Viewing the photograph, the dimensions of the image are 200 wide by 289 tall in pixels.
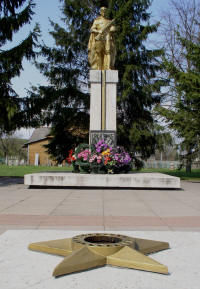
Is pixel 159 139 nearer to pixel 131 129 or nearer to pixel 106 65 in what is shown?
pixel 131 129

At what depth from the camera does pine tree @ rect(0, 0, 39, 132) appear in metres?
13.3

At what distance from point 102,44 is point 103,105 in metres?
2.90

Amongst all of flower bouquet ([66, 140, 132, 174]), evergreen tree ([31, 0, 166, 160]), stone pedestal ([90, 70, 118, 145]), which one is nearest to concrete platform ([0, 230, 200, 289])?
flower bouquet ([66, 140, 132, 174])

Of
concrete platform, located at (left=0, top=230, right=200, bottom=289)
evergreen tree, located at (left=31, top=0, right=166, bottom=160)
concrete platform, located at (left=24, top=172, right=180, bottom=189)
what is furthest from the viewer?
evergreen tree, located at (left=31, top=0, right=166, bottom=160)

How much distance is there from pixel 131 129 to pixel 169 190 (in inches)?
355

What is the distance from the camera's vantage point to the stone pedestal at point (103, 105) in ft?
43.4

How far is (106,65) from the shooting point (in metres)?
14.5

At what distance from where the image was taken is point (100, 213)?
6.51m

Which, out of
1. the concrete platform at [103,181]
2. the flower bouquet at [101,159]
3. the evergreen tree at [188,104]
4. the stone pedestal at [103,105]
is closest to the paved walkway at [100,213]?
the concrete platform at [103,181]

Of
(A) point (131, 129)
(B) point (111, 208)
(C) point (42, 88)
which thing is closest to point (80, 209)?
(B) point (111, 208)

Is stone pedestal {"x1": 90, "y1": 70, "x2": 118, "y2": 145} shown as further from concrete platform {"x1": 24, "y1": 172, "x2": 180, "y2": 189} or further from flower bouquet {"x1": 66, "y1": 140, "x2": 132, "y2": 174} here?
concrete platform {"x1": 24, "y1": 172, "x2": 180, "y2": 189}

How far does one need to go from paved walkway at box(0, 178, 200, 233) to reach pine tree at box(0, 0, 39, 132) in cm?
528

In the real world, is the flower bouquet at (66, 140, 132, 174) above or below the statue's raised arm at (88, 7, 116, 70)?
below

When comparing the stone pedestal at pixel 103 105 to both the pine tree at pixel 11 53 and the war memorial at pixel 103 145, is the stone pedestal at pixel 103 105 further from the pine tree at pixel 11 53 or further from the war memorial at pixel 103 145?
the pine tree at pixel 11 53
